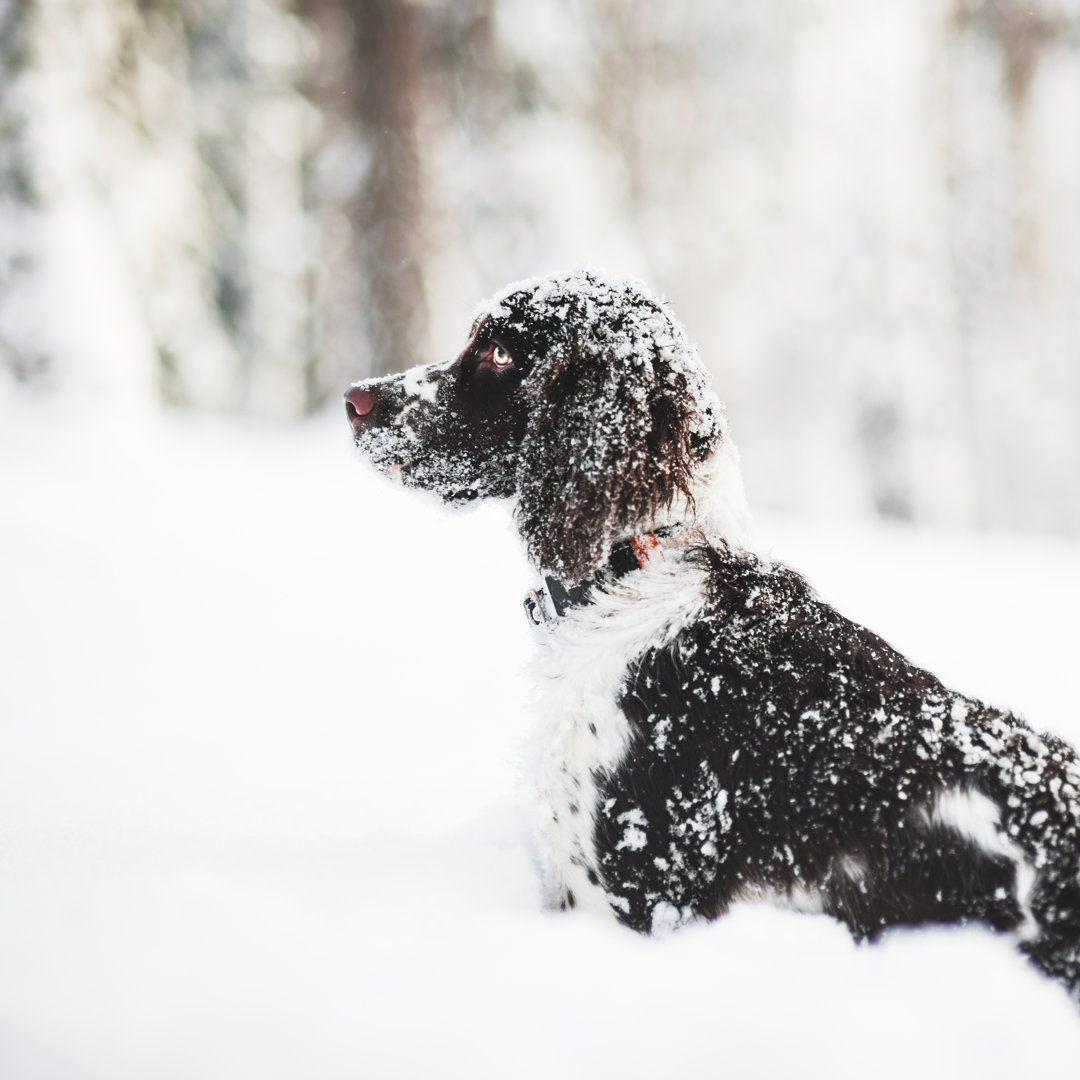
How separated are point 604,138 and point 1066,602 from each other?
6.86 m

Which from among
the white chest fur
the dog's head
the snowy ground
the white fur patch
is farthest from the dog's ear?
the white fur patch

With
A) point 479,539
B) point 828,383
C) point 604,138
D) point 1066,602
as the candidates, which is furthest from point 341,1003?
point 828,383

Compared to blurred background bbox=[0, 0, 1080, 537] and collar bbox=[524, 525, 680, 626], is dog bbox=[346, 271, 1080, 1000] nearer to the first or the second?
collar bbox=[524, 525, 680, 626]

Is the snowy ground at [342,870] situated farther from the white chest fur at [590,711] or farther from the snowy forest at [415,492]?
the white chest fur at [590,711]

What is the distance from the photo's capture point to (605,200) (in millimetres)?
9164

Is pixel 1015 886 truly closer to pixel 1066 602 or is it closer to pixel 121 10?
pixel 1066 602

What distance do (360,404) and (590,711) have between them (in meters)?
1.02

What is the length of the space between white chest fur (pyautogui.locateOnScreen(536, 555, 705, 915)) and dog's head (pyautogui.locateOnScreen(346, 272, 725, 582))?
13 centimetres

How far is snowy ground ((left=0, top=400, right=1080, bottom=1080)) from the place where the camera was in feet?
4.81

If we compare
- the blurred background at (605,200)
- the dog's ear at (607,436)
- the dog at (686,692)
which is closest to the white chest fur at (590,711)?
the dog at (686,692)

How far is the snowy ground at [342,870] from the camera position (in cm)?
147

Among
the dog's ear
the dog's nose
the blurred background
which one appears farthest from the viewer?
the blurred background

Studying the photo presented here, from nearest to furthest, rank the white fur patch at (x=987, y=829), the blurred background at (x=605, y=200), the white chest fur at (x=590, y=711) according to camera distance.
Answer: the white fur patch at (x=987, y=829), the white chest fur at (x=590, y=711), the blurred background at (x=605, y=200)

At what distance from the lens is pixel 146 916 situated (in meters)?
1.73
